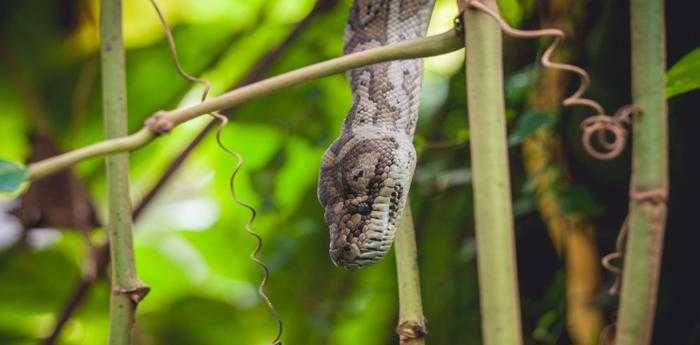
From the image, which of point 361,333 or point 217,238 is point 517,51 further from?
point 217,238

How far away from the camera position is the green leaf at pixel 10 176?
96 cm

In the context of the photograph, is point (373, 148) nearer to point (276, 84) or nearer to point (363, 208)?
point (363, 208)

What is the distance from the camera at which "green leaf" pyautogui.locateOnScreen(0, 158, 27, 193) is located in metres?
0.96

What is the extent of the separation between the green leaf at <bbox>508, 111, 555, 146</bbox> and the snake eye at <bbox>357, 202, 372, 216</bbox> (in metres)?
0.30

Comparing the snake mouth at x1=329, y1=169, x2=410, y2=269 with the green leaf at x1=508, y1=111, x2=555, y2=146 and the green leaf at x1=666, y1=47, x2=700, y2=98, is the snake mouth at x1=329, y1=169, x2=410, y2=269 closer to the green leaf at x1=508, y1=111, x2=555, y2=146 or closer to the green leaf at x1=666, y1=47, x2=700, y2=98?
the green leaf at x1=508, y1=111, x2=555, y2=146

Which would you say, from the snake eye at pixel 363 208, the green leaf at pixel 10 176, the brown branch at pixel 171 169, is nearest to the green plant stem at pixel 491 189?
the green leaf at pixel 10 176

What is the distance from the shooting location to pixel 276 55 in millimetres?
2402

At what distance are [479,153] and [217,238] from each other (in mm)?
1773

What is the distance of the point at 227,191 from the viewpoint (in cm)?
259

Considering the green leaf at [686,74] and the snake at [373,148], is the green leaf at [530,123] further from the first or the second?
the green leaf at [686,74]

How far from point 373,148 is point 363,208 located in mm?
106

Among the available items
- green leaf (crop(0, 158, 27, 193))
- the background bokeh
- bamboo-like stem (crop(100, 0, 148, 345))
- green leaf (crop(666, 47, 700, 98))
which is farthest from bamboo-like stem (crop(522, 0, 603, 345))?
green leaf (crop(0, 158, 27, 193))

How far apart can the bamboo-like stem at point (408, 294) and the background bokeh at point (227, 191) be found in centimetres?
67

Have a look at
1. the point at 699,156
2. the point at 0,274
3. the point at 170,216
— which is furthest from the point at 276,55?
the point at 699,156
